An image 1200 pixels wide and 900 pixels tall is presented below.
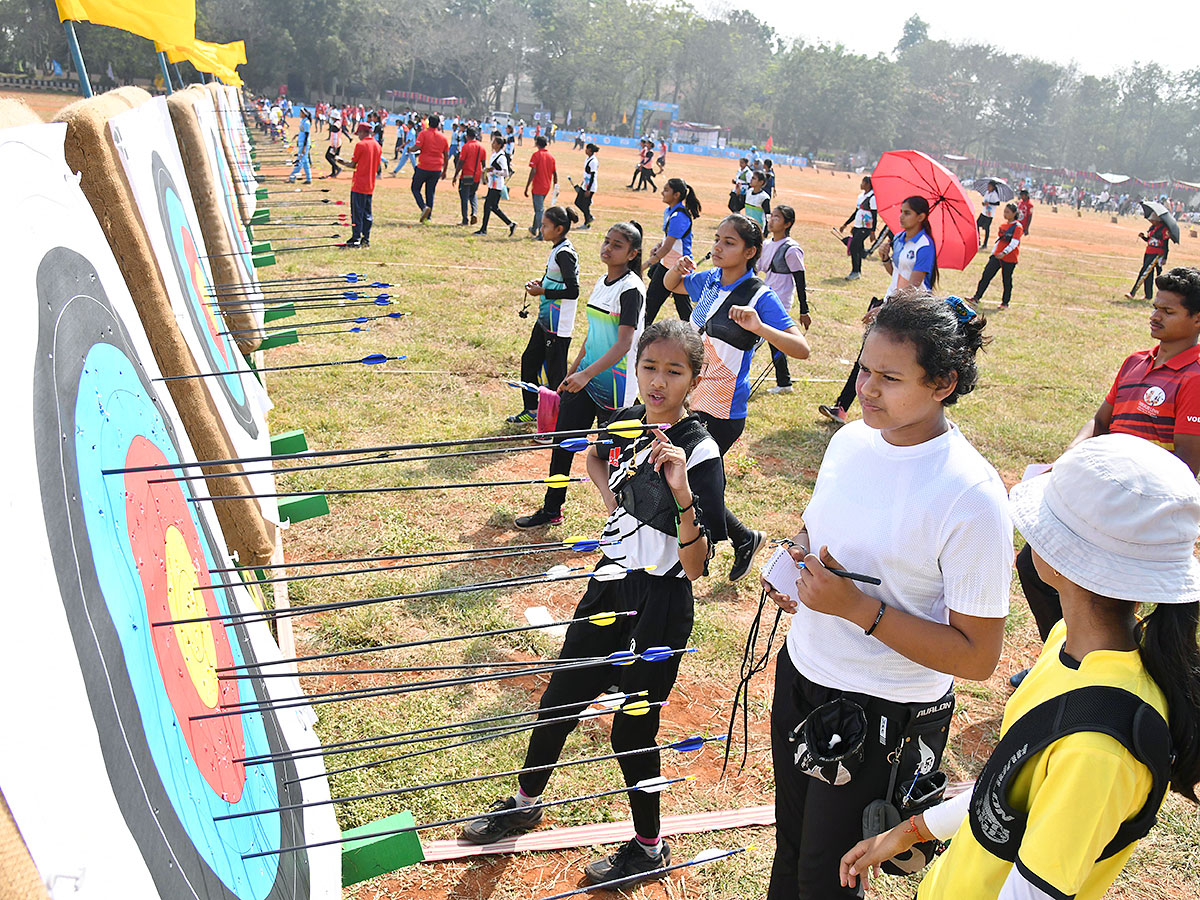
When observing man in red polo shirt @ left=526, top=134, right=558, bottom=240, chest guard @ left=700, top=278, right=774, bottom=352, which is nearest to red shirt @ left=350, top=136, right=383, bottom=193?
man in red polo shirt @ left=526, top=134, right=558, bottom=240

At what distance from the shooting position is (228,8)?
62.2 meters

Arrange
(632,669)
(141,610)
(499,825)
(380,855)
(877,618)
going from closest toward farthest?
(141,610)
(877,618)
(380,855)
(632,669)
(499,825)

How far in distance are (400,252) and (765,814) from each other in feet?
41.0

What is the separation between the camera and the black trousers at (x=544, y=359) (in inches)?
256

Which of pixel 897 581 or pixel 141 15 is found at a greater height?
pixel 141 15

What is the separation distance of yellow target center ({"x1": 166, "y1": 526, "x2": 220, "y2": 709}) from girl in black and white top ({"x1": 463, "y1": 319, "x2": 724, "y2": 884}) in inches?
49.6

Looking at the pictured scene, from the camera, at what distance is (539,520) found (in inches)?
232

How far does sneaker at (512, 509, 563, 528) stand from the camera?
5.86m

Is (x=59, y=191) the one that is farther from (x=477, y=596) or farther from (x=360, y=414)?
(x=360, y=414)

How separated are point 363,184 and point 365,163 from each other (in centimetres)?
43

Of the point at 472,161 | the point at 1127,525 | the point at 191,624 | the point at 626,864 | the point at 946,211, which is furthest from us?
the point at 472,161

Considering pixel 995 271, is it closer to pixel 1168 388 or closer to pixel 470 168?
pixel 470 168

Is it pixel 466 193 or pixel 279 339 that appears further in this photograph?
pixel 466 193

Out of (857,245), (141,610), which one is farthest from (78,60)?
(857,245)
